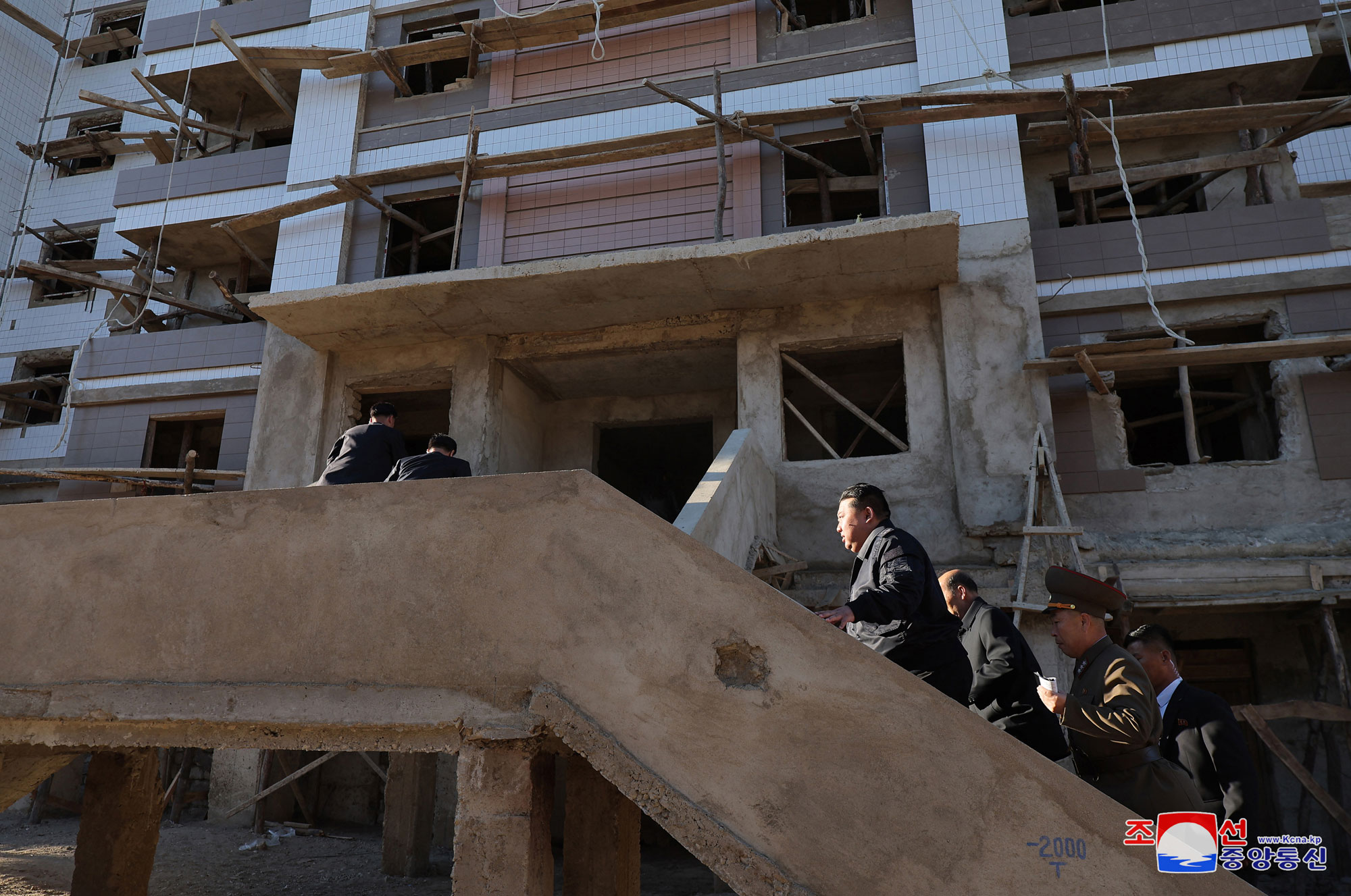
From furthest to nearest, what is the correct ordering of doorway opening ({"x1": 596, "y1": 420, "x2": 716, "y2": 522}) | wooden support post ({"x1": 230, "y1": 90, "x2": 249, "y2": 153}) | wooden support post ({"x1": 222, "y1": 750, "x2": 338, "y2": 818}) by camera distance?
wooden support post ({"x1": 230, "y1": 90, "x2": 249, "y2": 153}) → doorway opening ({"x1": 596, "y1": 420, "x2": 716, "y2": 522}) → wooden support post ({"x1": 222, "y1": 750, "x2": 338, "y2": 818})

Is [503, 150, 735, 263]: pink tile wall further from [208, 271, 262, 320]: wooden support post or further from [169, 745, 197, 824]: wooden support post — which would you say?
[169, 745, 197, 824]: wooden support post

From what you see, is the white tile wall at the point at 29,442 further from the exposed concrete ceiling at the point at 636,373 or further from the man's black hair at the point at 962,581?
the man's black hair at the point at 962,581

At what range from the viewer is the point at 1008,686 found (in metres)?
4.11

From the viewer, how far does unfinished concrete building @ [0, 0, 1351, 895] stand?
132 inches

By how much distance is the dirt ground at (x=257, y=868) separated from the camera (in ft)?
25.2

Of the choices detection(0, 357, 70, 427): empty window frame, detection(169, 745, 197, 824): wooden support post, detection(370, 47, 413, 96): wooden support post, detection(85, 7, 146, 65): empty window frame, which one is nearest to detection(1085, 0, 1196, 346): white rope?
detection(370, 47, 413, 96): wooden support post

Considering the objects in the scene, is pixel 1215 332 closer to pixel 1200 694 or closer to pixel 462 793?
pixel 1200 694

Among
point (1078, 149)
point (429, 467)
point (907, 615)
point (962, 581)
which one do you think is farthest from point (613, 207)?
point (907, 615)

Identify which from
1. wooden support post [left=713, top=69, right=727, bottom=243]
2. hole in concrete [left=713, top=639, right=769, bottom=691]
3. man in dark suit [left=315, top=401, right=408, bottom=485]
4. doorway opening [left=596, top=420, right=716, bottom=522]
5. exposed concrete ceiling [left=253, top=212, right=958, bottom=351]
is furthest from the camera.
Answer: doorway opening [left=596, top=420, right=716, bottom=522]

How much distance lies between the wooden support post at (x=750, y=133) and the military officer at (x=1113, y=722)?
7.73 meters

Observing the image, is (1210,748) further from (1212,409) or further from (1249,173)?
(1212,409)

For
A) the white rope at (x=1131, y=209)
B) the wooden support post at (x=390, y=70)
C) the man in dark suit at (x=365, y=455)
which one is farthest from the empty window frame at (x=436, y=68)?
the man in dark suit at (x=365, y=455)

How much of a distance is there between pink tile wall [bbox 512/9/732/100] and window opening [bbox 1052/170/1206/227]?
486 cm

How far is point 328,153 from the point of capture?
1266cm
